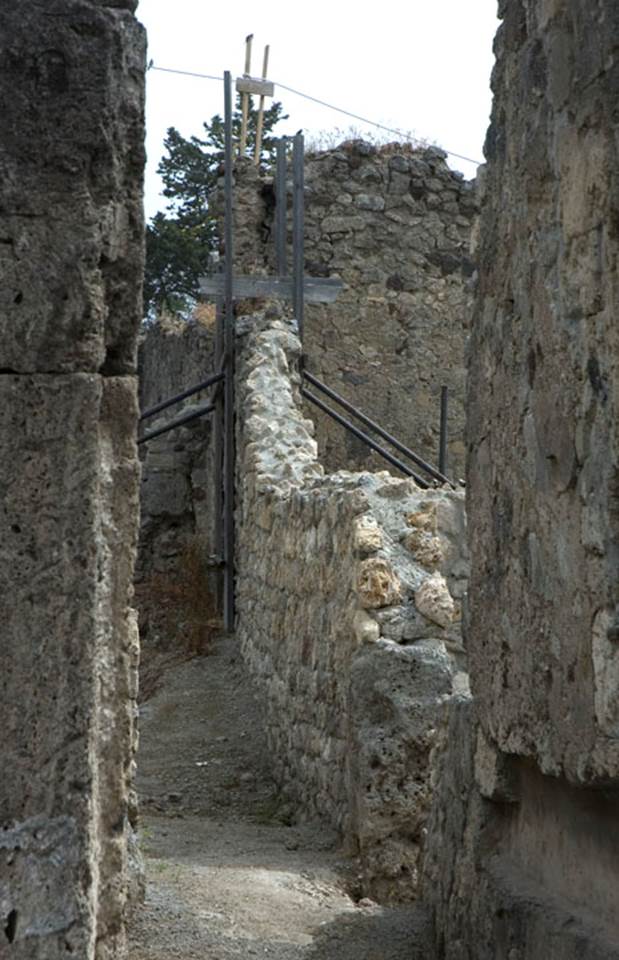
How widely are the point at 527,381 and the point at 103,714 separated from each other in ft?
4.67

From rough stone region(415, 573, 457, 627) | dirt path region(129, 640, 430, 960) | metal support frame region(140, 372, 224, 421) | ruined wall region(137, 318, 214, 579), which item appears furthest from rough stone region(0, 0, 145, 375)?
ruined wall region(137, 318, 214, 579)

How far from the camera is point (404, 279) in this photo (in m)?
14.6

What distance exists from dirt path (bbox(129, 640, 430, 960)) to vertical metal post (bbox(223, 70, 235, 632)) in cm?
70

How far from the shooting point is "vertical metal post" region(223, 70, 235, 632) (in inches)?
458

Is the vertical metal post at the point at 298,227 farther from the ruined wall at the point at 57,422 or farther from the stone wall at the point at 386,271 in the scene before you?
the ruined wall at the point at 57,422

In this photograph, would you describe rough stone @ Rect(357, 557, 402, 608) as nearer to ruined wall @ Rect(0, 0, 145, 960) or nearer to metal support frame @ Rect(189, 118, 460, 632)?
ruined wall @ Rect(0, 0, 145, 960)

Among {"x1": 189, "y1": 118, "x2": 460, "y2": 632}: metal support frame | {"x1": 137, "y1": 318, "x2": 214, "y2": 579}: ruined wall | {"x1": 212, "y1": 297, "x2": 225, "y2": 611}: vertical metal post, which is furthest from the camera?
{"x1": 137, "y1": 318, "x2": 214, "y2": 579}: ruined wall

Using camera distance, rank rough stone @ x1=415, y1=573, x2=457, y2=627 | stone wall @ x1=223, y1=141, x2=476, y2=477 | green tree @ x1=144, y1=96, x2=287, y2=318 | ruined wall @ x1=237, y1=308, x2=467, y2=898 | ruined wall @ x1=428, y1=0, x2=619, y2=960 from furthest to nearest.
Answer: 1. green tree @ x1=144, y1=96, x2=287, y2=318
2. stone wall @ x1=223, y1=141, x2=476, y2=477
3. rough stone @ x1=415, y1=573, x2=457, y2=627
4. ruined wall @ x1=237, y1=308, x2=467, y2=898
5. ruined wall @ x1=428, y1=0, x2=619, y2=960

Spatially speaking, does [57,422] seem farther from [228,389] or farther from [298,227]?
[298,227]

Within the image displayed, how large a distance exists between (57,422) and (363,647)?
3.77m

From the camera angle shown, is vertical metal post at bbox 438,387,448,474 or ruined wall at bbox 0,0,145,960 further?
vertical metal post at bbox 438,387,448,474

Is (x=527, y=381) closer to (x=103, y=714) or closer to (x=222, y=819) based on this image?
(x=103, y=714)

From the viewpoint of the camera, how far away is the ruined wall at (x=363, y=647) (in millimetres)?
6719

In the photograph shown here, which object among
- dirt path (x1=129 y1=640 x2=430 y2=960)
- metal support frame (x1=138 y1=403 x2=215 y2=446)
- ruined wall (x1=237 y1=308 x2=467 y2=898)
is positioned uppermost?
metal support frame (x1=138 y1=403 x2=215 y2=446)
